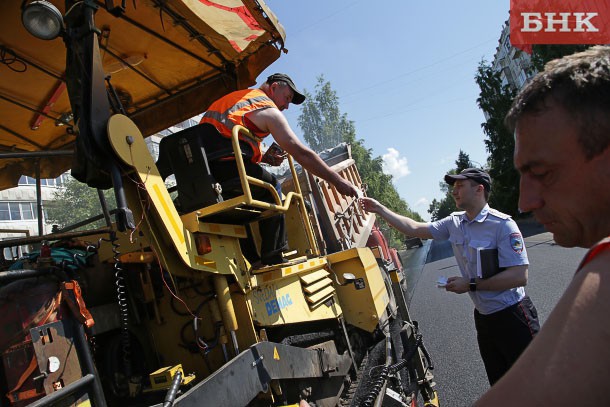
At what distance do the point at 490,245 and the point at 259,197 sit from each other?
5.64 feet

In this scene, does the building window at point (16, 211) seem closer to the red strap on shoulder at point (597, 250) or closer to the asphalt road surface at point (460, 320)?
the asphalt road surface at point (460, 320)

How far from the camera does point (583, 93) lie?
946 mm

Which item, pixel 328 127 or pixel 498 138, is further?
pixel 328 127

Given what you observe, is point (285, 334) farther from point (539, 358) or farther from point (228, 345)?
point (539, 358)

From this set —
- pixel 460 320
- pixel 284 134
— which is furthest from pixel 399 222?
pixel 460 320

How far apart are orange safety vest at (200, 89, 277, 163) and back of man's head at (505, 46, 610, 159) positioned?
203 centimetres

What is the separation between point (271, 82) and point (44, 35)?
1744 mm

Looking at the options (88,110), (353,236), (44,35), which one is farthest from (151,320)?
(353,236)

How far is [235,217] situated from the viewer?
2732 mm

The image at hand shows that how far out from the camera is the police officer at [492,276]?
115 inches

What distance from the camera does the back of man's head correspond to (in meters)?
0.91

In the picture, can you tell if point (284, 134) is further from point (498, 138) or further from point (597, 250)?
point (498, 138)

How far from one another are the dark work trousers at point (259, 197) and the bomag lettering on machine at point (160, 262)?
3.1 inches

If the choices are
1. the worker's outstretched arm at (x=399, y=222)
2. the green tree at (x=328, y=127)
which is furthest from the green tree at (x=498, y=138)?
the worker's outstretched arm at (x=399, y=222)
